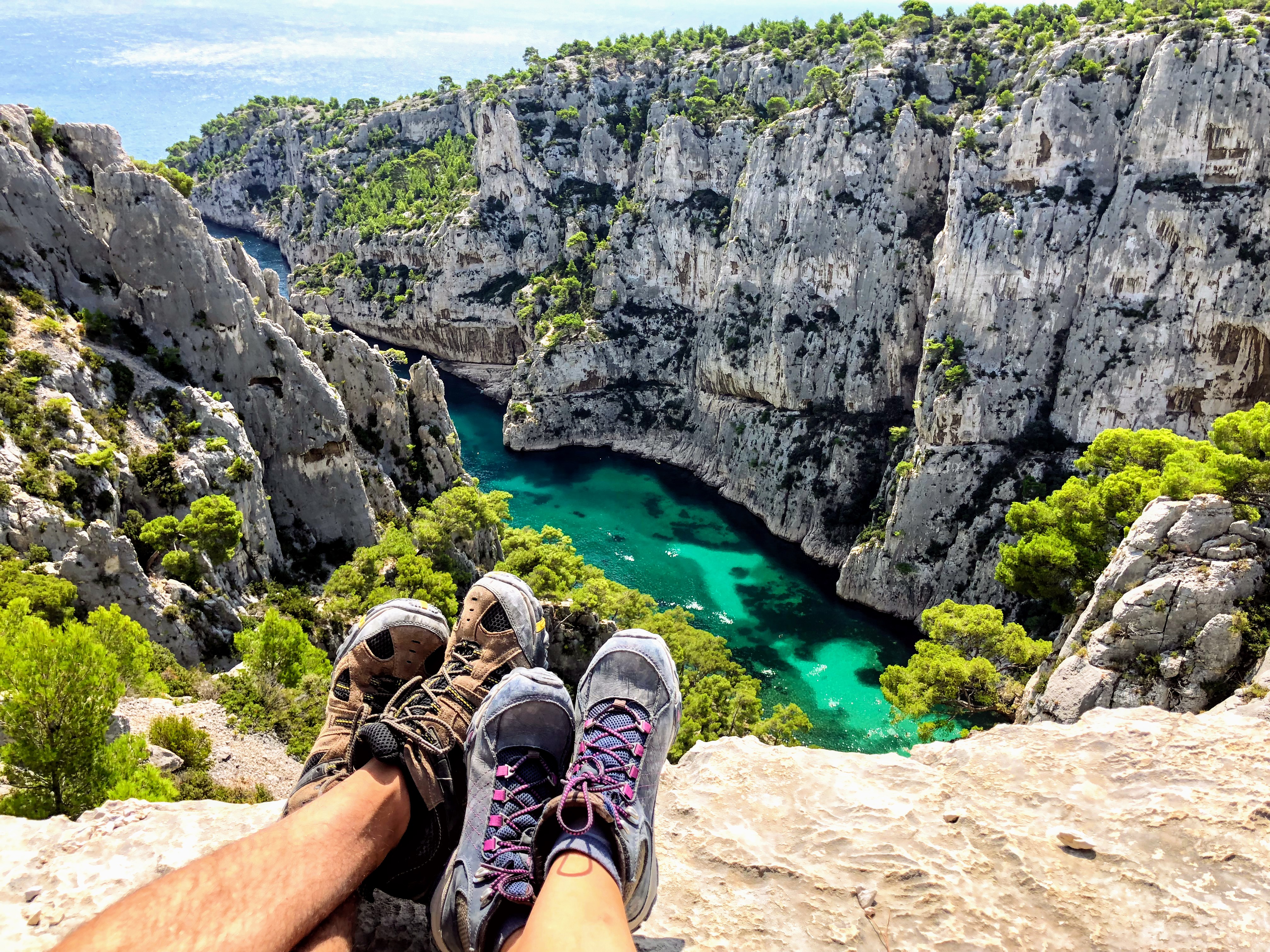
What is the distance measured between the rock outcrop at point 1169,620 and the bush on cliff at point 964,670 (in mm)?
7943

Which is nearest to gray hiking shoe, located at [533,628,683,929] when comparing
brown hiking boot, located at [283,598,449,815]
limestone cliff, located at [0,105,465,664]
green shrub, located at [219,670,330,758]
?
brown hiking boot, located at [283,598,449,815]

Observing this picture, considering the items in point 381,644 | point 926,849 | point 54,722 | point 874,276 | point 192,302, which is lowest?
point 54,722

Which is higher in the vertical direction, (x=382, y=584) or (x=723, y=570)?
(x=382, y=584)

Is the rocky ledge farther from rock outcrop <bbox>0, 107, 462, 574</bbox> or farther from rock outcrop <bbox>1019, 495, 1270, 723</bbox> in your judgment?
rock outcrop <bbox>0, 107, 462, 574</bbox>

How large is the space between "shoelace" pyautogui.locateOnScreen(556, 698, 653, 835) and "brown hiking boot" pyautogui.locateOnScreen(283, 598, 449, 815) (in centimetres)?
218

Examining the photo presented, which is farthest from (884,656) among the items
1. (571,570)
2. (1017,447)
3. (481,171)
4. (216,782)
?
(481,171)

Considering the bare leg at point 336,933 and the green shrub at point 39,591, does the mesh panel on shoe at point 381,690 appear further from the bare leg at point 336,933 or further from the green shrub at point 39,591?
the green shrub at point 39,591

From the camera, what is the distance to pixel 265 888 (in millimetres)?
4016

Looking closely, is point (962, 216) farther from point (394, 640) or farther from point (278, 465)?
point (394, 640)

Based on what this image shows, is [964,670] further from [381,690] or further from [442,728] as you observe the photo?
[442,728]

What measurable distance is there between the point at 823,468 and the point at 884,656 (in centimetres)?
1837

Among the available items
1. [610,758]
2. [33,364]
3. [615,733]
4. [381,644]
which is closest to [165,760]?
[381,644]

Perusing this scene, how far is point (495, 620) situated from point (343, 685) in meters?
1.60

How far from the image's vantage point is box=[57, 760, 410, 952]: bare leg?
354 centimetres
